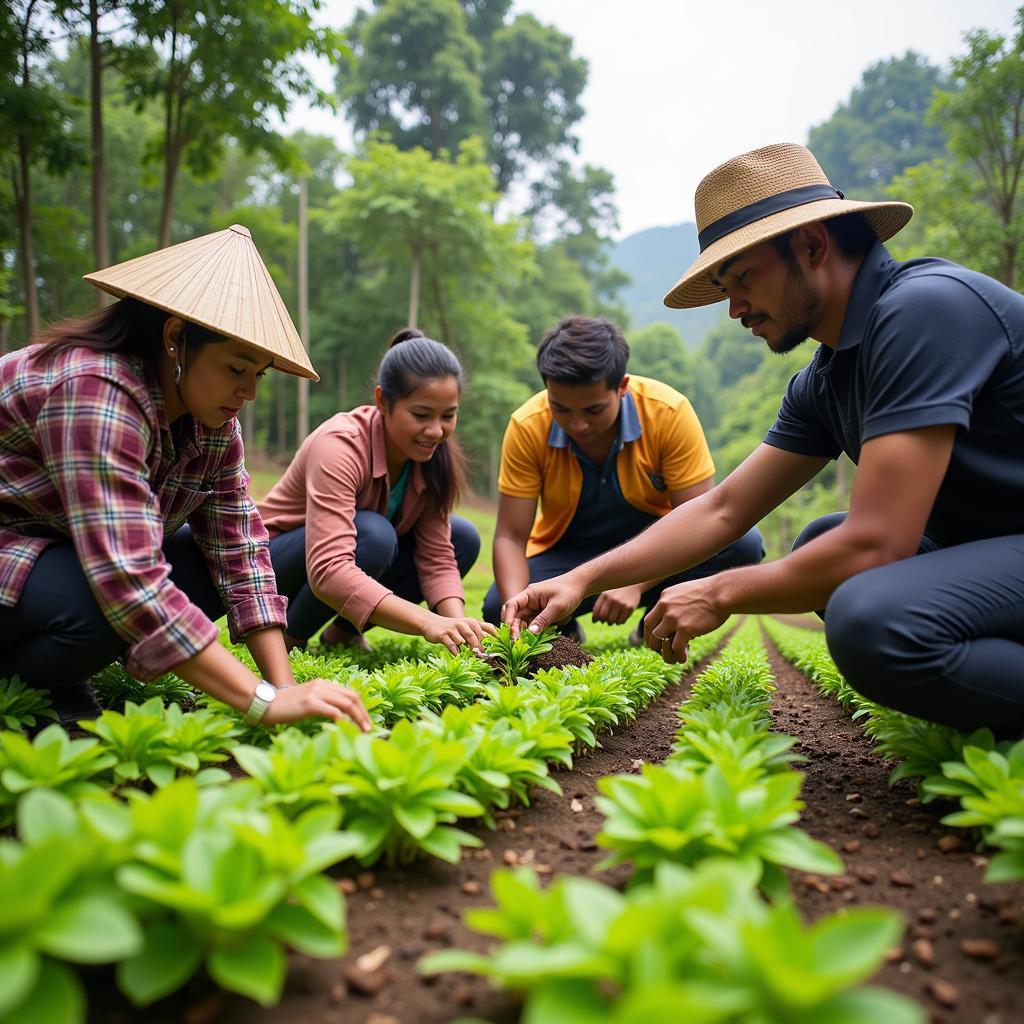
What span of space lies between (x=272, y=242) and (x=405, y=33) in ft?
54.9

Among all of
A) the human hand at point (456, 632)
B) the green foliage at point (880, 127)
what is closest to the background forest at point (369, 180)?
the green foliage at point (880, 127)

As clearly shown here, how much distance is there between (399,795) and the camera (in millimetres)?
1943

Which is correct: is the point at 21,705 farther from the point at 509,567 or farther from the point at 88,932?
the point at 509,567

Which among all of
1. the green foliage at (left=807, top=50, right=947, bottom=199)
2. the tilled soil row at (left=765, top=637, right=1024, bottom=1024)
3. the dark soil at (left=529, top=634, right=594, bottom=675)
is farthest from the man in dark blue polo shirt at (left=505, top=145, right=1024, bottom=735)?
the green foliage at (left=807, top=50, right=947, bottom=199)

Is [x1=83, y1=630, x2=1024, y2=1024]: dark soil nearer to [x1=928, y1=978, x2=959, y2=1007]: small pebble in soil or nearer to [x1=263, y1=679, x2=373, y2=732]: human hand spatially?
[x1=928, y1=978, x2=959, y2=1007]: small pebble in soil

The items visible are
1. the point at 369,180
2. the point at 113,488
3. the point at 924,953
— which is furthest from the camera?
the point at 369,180

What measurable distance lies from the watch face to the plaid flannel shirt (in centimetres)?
22

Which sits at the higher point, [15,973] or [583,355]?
[583,355]

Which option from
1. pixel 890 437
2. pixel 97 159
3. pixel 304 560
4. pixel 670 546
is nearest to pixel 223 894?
pixel 890 437

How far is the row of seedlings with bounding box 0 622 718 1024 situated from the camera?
4.04 ft

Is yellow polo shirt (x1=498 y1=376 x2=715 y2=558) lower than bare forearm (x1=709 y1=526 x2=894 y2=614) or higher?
higher

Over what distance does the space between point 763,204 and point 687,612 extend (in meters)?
1.56

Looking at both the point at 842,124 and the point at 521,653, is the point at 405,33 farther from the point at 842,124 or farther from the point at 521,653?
the point at 842,124

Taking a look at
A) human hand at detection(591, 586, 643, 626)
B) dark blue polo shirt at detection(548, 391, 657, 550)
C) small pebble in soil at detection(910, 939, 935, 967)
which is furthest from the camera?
dark blue polo shirt at detection(548, 391, 657, 550)
